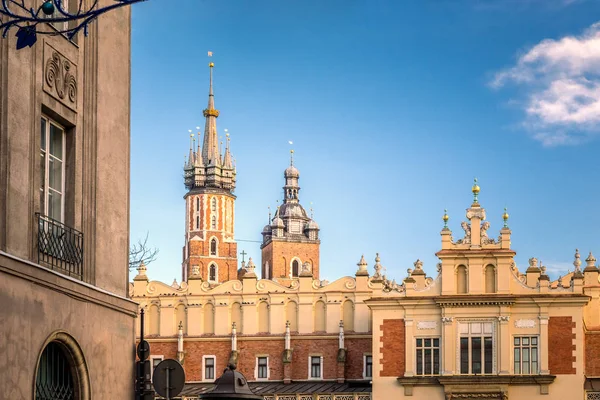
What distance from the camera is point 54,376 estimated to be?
61.7ft

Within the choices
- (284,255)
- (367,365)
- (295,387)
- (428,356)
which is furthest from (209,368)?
(284,255)

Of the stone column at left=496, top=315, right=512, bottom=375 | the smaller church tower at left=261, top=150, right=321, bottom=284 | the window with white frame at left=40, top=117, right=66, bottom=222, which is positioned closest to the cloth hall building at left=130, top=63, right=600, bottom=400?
the stone column at left=496, top=315, right=512, bottom=375

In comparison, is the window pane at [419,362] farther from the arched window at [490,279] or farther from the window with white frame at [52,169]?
the window with white frame at [52,169]

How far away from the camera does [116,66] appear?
21500 mm

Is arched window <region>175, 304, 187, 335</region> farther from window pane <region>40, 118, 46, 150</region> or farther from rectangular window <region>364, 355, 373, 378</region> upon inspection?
window pane <region>40, 118, 46, 150</region>

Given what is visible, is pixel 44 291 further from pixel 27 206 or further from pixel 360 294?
pixel 360 294

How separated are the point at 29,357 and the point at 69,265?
2100 millimetres

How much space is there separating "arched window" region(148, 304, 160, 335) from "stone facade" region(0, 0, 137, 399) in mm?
51477

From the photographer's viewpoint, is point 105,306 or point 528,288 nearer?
point 105,306

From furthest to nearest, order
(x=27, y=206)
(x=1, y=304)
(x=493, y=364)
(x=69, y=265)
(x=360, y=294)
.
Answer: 1. (x=360, y=294)
2. (x=493, y=364)
3. (x=69, y=265)
4. (x=27, y=206)
5. (x=1, y=304)

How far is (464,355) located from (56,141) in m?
45.9

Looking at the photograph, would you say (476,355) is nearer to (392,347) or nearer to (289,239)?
(392,347)

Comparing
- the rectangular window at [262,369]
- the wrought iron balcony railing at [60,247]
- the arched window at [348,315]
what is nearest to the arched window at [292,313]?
the rectangular window at [262,369]

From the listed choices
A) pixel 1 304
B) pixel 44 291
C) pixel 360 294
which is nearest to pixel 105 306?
pixel 44 291
